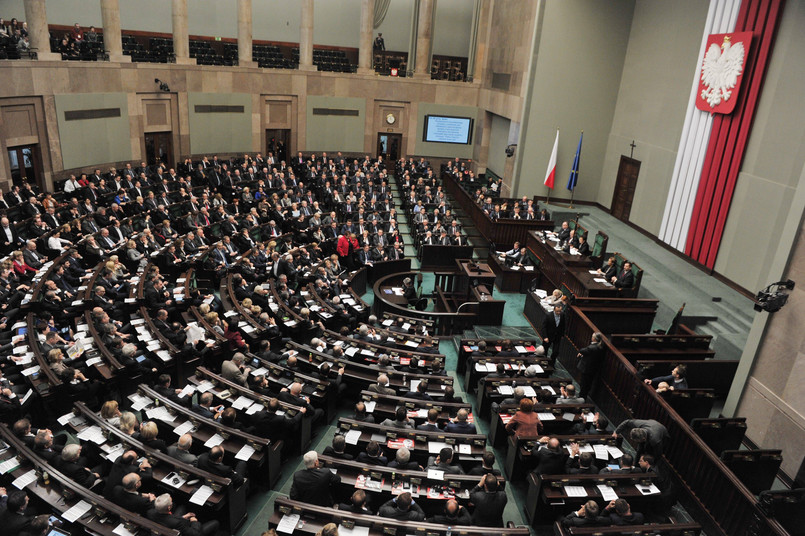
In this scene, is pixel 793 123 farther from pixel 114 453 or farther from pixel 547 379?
pixel 114 453

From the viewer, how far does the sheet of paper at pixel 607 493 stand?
606 centimetres

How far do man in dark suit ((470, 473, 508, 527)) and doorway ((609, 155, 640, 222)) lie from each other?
14003 mm

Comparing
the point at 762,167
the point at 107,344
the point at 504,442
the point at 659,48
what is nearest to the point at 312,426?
the point at 504,442

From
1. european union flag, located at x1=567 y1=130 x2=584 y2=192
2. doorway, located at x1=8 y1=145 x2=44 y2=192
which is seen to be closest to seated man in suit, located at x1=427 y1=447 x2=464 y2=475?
european union flag, located at x1=567 y1=130 x2=584 y2=192

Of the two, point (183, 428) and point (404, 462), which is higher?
point (404, 462)

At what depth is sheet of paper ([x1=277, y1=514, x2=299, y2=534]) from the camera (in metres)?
5.32

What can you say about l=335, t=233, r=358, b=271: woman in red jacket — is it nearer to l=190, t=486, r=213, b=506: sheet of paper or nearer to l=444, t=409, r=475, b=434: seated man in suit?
l=444, t=409, r=475, b=434: seated man in suit

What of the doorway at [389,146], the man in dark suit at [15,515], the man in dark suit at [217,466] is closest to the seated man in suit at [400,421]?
the man in dark suit at [217,466]

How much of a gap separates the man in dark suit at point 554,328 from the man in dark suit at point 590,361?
86 cm

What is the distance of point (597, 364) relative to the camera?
912 centimetres

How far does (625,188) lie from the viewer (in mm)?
17844

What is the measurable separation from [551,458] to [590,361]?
296 cm

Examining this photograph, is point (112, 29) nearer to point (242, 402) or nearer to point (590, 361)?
point (242, 402)

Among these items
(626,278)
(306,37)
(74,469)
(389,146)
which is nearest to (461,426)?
(74,469)
